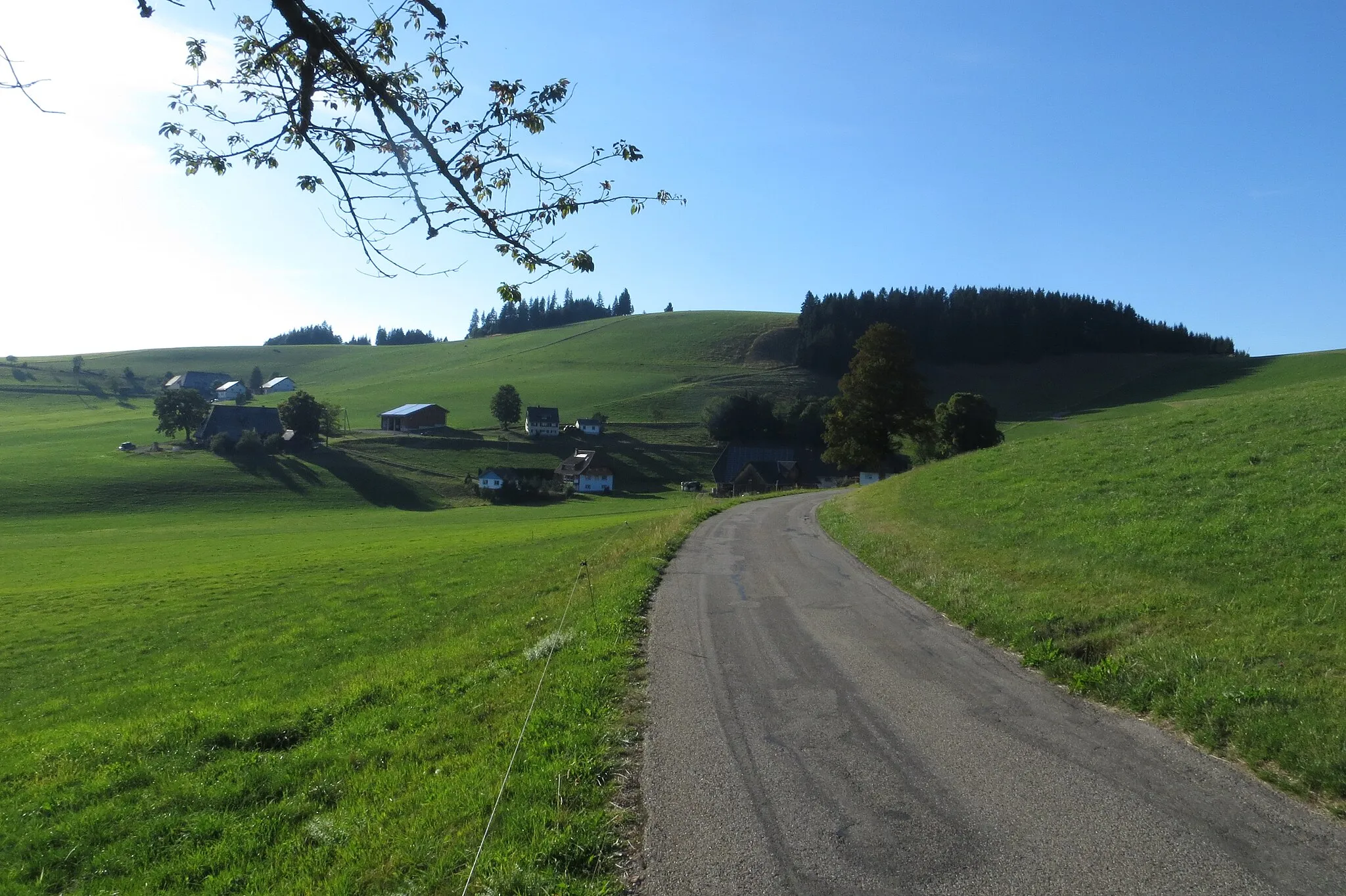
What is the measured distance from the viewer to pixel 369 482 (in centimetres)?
8356

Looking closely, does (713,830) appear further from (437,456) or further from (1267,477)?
(437,456)

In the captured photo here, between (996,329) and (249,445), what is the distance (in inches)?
4457

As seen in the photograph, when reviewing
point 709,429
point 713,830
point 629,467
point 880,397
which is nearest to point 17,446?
point 629,467

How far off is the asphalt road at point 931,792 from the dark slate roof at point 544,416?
346ft

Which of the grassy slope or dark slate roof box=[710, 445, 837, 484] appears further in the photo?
the grassy slope

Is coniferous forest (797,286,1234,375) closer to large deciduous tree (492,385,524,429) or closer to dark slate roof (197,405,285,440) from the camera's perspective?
large deciduous tree (492,385,524,429)

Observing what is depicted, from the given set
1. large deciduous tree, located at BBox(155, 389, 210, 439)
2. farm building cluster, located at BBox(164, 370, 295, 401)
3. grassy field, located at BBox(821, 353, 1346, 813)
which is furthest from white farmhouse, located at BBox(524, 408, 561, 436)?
grassy field, located at BBox(821, 353, 1346, 813)

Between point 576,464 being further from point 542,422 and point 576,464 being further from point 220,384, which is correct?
point 220,384

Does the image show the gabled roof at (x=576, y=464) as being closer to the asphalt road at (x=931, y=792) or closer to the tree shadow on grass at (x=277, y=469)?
the tree shadow on grass at (x=277, y=469)

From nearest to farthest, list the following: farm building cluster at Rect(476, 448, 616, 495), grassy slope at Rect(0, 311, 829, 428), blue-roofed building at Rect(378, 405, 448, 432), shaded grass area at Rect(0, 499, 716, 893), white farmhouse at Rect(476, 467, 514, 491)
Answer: shaded grass area at Rect(0, 499, 716, 893) → white farmhouse at Rect(476, 467, 514, 491) → farm building cluster at Rect(476, 448, 616, 495) → blue-roofed building at Rect(378, 405, 448, 432) → grassy slope at Rect(0, 311, 829, 428)

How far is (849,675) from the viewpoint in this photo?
30.1 feet

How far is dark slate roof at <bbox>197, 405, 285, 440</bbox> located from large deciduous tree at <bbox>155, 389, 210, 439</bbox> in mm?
1065

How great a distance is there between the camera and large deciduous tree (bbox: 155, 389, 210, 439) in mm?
99144

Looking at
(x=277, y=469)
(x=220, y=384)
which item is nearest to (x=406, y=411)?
(x=277, y=469)
